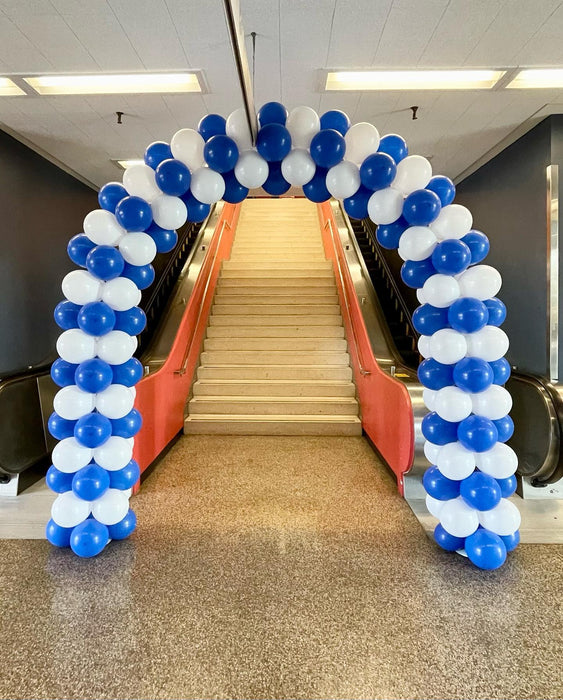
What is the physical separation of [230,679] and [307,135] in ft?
7.96

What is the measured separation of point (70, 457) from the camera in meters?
2.10

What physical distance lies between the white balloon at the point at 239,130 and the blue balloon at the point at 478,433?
6.12 feet

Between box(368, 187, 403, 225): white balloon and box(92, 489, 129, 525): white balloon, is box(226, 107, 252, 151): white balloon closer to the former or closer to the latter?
box(368, 187, 403, 225): white balloon

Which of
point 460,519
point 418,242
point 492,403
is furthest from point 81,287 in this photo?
point 460,519

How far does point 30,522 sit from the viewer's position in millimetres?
2539

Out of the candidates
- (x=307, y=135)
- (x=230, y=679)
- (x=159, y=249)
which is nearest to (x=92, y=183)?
(x=159, y=249)

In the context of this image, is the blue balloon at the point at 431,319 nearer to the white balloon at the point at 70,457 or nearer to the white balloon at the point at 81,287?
the white balloon at the point at 81,287

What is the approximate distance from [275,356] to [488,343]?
307 centimetres

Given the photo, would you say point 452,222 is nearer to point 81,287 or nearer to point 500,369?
point 500,369

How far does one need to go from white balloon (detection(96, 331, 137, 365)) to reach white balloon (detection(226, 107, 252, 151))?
3.98 feet

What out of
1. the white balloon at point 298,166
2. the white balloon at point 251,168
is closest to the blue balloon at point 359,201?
the white balloon at point 298,166

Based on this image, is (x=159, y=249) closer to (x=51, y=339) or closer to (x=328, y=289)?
(x=51, y=339)

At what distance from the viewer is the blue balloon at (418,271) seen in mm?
2150

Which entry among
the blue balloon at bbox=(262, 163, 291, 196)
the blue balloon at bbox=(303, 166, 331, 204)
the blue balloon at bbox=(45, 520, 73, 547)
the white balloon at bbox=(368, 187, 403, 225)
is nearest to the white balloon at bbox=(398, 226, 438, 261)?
the white balloon at bbox=(368, 187, 403, 225)
